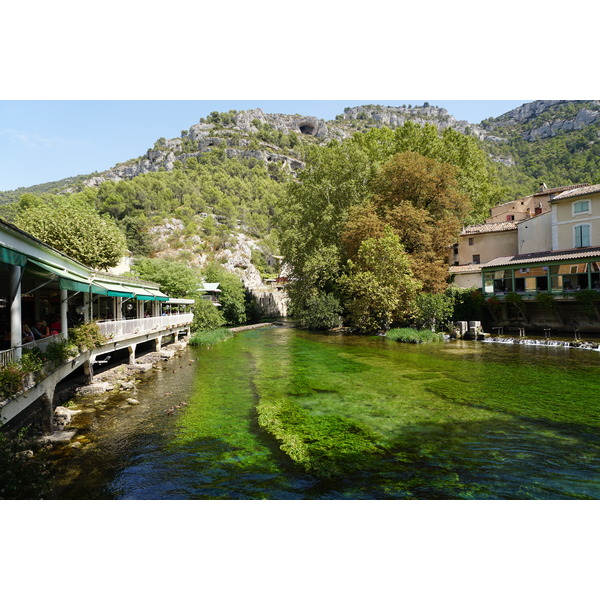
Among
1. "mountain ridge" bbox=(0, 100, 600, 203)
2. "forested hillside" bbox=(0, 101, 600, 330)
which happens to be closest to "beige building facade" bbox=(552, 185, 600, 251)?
"forested hillside" bbox=(0, 101, 600, 330)

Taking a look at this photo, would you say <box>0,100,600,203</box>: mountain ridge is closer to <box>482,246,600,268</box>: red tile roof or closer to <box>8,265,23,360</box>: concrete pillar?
<box>482,246,600,268</box>: red tile roof

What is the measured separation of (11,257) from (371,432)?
8.26 metres

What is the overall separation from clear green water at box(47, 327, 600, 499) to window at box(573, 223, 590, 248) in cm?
1205

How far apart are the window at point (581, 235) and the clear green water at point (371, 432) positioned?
39.5 ft

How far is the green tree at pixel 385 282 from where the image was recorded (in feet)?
91.5

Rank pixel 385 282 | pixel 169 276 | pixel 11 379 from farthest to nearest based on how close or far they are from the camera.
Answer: pixel 169 276 → pixel 385 282 → pixel 11 379

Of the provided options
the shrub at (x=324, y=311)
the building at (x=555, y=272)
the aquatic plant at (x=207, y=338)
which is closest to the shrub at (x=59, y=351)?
the aquatic plant at (x=207, y=338)

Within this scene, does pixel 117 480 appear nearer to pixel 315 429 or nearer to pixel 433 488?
pixel 315 429

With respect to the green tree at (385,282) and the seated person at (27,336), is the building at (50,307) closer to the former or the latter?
the seated person at (27,336)

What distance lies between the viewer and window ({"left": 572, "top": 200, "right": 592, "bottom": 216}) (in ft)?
83.7

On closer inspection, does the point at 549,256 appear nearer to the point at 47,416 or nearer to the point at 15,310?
the point at 47,416

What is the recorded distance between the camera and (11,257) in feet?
22.5

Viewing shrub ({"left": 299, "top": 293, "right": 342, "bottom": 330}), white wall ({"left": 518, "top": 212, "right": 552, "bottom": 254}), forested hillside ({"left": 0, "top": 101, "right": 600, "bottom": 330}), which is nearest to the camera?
white wall ({"left": 518, "top": 212, "right": 552, "bottom": 254})

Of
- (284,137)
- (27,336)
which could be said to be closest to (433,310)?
(27,336)
